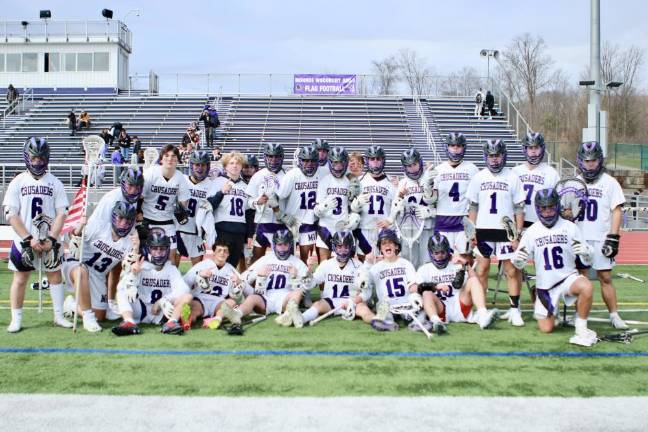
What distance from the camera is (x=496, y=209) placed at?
771 centimetres

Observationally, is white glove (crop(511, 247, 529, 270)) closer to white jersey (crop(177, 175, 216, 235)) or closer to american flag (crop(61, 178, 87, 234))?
white jersey (crop(177, 175, 216, 235))

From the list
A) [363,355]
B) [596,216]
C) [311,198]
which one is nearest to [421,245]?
[311,198]

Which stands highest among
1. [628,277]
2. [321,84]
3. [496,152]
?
[321,84]

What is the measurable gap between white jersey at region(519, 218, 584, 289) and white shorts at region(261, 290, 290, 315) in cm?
276

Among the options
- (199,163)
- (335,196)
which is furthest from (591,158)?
(199,163)

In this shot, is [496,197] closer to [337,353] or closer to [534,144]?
[534,144]

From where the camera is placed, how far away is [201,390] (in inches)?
198

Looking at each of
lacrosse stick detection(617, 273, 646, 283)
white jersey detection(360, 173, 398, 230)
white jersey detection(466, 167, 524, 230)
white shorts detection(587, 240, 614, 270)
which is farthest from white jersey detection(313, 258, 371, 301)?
lacrosse stick detection(617, 273, 646, 283)

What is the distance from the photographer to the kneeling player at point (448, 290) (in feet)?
23.7

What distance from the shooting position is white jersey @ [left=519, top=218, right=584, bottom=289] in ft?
22.5

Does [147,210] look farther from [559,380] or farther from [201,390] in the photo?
[559,380]

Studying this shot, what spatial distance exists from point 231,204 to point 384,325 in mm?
2875

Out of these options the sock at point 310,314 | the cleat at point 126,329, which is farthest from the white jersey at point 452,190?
the cleat at point 126,329

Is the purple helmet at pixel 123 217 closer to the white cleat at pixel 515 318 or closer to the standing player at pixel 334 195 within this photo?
the standing player at pixel 334 195
